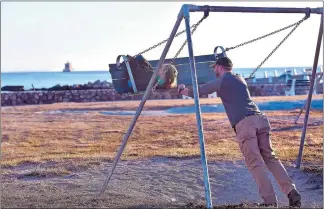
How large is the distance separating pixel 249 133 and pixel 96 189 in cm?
259

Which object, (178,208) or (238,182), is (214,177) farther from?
(178,208)

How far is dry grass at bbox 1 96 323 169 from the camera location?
10398 millimetres

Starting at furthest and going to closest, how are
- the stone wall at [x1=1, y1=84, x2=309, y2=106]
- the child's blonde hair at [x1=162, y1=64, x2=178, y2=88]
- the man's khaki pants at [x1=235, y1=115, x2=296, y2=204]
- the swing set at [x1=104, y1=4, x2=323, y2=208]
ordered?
the stone wall at [x1=1, y1=84, x2=309, y2=106]
the child's blonde hair at [x1=162, y1=64, x2=178, y2=88]
the man's khaki pants at [x1=235, y1=115, x2=296, y2=204]
the swing set at [x1=104, y1=4, x2=323, y2=208]

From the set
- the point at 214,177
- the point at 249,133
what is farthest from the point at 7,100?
the point at 249,133

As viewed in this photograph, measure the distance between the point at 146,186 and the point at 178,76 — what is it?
164 centimetres

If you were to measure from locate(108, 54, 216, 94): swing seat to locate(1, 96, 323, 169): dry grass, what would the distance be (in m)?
2.24

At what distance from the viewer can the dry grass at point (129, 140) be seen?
10.4m

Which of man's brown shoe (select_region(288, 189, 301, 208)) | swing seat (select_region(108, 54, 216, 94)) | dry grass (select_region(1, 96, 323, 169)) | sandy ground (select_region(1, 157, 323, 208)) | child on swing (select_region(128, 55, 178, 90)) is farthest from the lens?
dry grass (select_region(1, 96, 323, 169))

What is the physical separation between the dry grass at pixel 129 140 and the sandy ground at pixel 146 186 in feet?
2.96

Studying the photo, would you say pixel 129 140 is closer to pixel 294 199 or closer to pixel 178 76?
pixel 178 76

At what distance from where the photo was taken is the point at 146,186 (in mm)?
7797

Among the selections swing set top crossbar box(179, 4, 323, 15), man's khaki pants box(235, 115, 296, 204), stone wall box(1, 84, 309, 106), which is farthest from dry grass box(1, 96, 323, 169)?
stone wall box(1, 84, 309, 106)

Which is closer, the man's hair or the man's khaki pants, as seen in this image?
the man's khaki pants

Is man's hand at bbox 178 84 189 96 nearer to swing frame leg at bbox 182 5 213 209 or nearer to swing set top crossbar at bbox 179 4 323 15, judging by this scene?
swing frame leg at bbox 182 5 213 209
